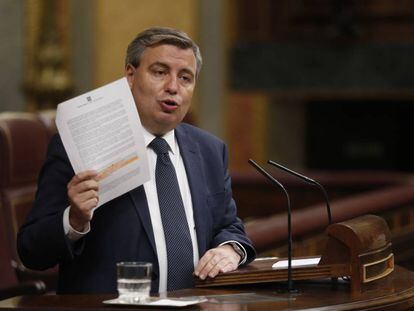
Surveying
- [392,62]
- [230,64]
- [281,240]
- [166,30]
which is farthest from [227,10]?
[166,30]

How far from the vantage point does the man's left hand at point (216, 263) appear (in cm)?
256

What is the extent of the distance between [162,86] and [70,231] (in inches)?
15.9

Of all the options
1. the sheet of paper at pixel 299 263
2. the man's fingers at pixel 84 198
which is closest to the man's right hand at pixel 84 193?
the man's fingers at pixel 84 198

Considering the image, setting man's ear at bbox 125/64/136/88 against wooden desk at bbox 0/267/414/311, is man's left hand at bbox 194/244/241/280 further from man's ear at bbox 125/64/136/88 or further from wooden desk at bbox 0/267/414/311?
man's ear at bbox 125/64/136/88

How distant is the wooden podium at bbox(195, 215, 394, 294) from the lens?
2.48 m

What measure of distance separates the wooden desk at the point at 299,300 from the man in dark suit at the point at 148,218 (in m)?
0.14

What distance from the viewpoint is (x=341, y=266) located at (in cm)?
248

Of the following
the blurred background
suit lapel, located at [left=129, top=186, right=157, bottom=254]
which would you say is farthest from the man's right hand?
the blurred background

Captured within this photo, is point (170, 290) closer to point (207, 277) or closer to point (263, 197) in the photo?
point (207, 277)

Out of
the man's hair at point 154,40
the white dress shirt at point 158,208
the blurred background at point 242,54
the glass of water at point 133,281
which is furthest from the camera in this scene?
the blurred background at point 242,54

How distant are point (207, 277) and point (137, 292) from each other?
34cm

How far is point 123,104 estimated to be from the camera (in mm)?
2516

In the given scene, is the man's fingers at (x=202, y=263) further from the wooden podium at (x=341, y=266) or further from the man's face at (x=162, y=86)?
the man's face at (x=162, y=86)

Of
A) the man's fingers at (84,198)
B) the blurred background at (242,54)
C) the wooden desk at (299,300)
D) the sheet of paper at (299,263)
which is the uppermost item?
the blurred background at (242,54)
